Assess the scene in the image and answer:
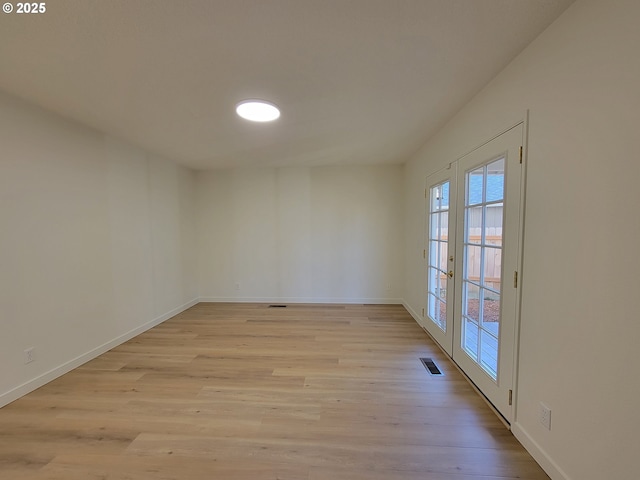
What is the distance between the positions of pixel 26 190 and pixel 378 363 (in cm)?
357

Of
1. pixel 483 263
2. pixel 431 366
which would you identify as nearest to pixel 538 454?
pixel 431 366

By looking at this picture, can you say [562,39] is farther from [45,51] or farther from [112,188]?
[112,188]

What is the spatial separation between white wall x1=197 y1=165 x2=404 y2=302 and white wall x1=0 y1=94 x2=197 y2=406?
3.53ft

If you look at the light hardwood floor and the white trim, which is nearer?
the white trim

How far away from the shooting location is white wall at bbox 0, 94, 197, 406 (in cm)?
208

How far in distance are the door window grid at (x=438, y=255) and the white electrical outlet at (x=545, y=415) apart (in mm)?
1357

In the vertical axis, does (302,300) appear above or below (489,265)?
below

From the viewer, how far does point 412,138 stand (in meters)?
3.16

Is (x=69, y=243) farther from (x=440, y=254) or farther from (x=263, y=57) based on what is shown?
(x=440, y=254)

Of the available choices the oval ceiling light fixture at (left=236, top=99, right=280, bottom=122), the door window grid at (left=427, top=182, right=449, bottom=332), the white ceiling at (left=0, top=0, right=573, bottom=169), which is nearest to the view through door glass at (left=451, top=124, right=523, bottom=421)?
the door window grid at (left=427, top=182, right=449, bottom=332)

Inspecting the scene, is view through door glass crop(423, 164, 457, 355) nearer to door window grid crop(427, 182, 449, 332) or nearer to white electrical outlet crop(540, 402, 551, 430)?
door window grid crop(427, 182, 449, 332)

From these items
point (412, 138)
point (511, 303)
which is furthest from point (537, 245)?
point (412, 138)

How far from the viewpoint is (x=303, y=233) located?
4.68 metres

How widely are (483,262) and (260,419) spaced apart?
2.12 meters
